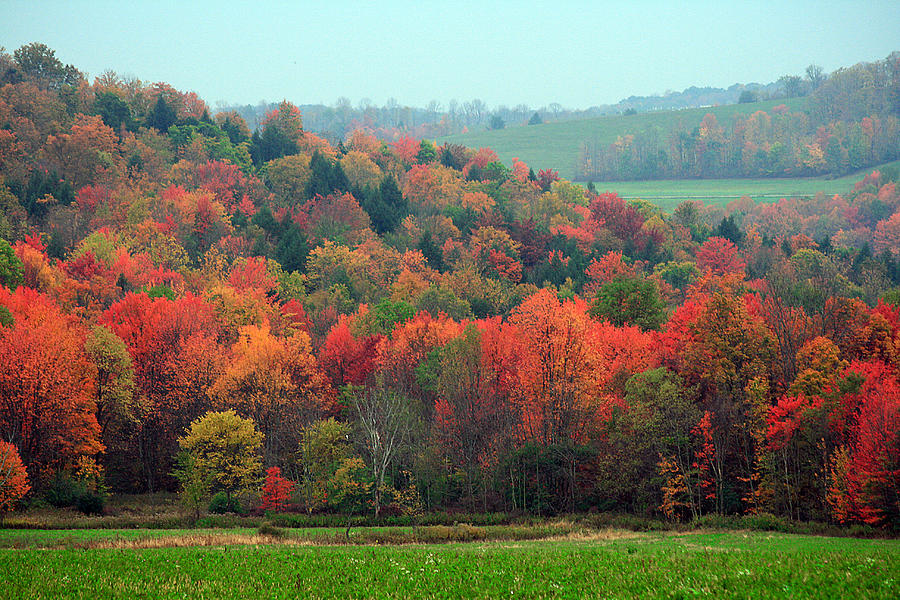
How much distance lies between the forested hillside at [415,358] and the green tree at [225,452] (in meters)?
0.19

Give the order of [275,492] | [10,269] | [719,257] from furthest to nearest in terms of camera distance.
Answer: [719,257] < [10,269] < [275,492]

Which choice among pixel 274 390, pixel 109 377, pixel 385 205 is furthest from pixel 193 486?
pixel 385 205

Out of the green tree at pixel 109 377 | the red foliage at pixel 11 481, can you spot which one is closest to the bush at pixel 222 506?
the red foliage at pixel 11 481

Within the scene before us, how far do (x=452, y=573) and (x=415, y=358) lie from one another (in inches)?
1972

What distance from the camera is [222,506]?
54.0 meters

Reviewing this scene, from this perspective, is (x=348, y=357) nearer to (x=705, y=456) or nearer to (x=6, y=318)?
(x=6, y=318)

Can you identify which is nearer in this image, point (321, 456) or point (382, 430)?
point (382, 430)

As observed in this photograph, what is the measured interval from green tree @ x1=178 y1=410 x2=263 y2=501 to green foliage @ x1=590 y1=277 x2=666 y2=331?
35.2 m

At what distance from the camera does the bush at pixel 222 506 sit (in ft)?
176

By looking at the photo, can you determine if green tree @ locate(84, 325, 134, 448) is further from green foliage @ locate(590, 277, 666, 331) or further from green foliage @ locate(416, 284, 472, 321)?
green foliage @ locate(590, 277, 666, 331)

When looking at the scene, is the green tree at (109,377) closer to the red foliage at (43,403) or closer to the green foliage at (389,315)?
the red foliage at (43,403)

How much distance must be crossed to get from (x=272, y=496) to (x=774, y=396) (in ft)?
119

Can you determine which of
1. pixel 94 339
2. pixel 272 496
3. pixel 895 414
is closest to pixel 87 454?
pixel 94 339

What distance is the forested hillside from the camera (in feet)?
171
